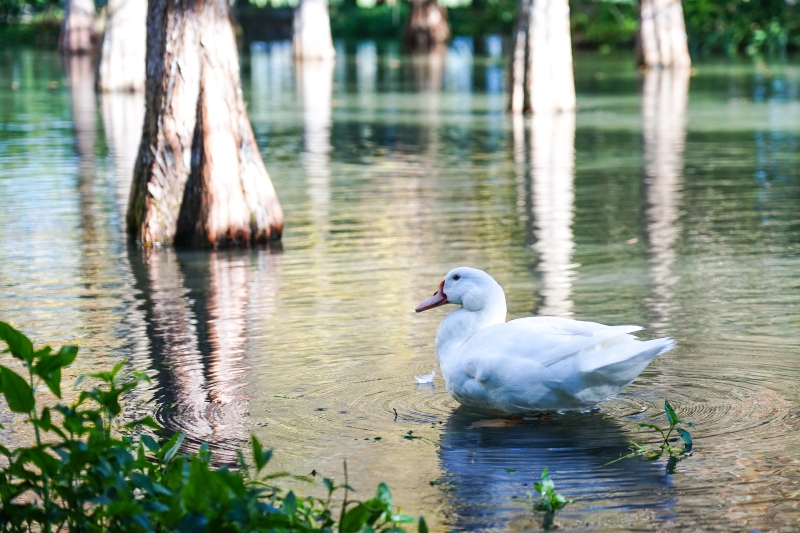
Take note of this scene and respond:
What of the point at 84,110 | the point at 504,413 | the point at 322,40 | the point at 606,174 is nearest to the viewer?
the point at 504,413

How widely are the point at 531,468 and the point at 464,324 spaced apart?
1137mm

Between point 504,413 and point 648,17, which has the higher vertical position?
point 648,17

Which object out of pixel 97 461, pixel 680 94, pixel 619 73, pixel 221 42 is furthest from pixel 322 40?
pixel 97 461

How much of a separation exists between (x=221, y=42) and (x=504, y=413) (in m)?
5.20

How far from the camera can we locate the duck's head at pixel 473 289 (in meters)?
6.66

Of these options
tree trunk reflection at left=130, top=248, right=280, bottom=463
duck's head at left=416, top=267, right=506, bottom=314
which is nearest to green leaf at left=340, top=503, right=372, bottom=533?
tree trunk reflection at left=130, top=248, right=280, bottom=463

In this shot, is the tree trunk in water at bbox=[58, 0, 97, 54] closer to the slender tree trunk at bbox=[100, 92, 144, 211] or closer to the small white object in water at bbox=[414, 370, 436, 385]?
the slender tree trunk at bbox=[100, 92, 144, 211]

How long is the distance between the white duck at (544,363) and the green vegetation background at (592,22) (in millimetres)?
36416

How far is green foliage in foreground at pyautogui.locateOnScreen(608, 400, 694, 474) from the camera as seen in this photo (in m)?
5.73

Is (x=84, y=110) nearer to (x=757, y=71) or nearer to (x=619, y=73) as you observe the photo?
(x=619, y=73)

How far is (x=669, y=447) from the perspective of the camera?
5.89 metres

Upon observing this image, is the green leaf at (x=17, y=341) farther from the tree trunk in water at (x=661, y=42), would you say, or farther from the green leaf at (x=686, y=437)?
the tree trunk in water at (x=661, y=42)

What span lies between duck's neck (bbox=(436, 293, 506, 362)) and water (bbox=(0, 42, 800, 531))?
31 cm

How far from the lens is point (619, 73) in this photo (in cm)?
3322
